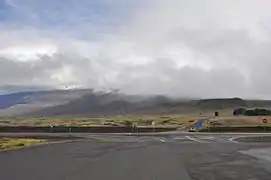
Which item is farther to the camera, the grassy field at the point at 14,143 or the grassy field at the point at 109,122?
the grassy field at the point at 109,122

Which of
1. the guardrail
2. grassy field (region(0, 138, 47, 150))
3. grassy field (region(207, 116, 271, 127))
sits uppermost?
grassy field (region(207, 116, 271, 127))

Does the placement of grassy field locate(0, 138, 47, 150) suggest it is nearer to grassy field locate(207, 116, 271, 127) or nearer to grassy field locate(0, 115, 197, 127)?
grassy field locate(207, 116, 271, 127)

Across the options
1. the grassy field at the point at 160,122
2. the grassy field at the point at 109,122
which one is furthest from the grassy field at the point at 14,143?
the grassy field at the point at 109,122

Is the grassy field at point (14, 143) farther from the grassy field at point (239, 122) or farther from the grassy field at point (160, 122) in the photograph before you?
the grassy field at point (160, 122)

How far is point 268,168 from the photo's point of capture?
1788 cm

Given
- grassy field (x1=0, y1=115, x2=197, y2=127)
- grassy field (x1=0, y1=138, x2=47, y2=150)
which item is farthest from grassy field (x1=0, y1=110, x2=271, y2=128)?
grassy field (x1=0, y1=138, x2=47, y2=150)

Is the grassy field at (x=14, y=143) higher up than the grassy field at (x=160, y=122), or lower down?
lower down

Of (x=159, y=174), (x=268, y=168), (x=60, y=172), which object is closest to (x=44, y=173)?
(x=60, y=172)

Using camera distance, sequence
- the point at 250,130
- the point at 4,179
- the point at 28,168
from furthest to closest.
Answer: the point at 250,130
the point at 28,168
the point at 4,179

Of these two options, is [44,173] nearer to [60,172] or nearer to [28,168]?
[60,172]

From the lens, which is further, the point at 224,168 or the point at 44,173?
the point at 224,168

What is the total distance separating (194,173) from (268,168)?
120 inches

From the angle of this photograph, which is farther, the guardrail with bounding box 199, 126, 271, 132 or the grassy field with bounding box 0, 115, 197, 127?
the grassy field with bounding box 0, 115, 197, 127

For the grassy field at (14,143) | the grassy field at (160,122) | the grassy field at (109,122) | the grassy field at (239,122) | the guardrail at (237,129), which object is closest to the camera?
the grassy field at (14,143)
